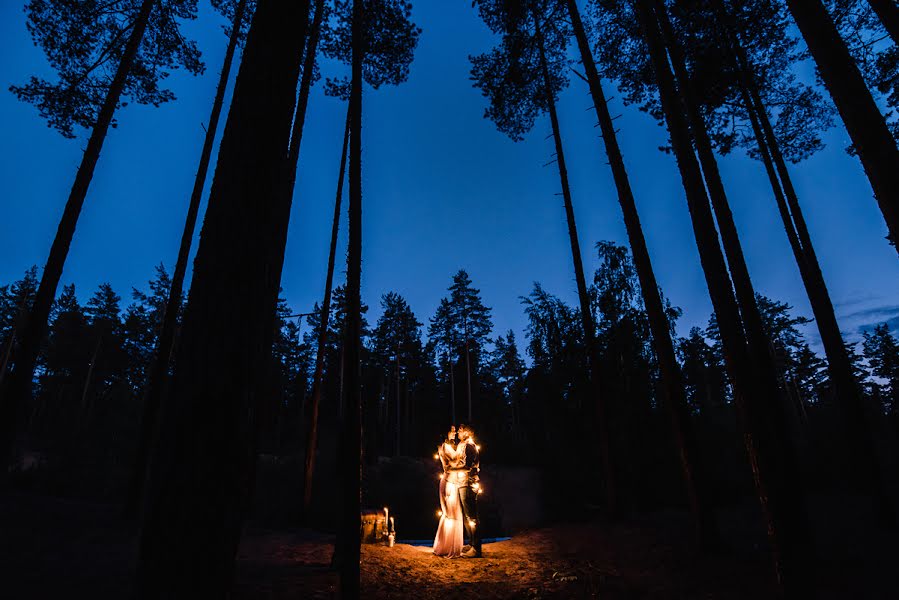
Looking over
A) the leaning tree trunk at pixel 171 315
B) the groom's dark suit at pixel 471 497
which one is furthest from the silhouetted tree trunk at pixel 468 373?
the leaning tree trunk at pixel 171 315

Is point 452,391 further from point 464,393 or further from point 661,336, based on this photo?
point 661,336

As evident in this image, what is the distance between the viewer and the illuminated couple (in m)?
8.58

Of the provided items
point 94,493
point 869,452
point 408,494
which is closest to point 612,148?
point 869,452

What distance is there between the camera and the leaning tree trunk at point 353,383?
211 inches

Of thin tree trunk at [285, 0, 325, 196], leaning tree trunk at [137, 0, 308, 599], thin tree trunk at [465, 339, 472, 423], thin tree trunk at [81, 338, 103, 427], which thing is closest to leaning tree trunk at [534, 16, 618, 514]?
thin tree trunk at [285, 0, 325, 196]

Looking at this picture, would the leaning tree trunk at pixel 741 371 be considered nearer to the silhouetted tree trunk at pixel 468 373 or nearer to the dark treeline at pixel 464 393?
the dark treeline at pixel 464 393

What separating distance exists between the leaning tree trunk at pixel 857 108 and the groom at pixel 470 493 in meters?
7.92

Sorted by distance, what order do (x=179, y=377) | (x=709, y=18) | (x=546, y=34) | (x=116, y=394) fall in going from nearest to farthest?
(x=179, y=377) < (x=709, y=18) < (x=546, y=34) < (x=116, y=394)

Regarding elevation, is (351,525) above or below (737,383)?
below

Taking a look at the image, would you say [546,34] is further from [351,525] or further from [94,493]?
[94,493]

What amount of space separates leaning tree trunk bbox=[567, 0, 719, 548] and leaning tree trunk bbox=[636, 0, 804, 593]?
1.47 m

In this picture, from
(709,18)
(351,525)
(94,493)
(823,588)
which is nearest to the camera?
(823,588)

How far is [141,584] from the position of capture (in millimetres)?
1425

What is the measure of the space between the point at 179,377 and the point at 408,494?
2190 cm
